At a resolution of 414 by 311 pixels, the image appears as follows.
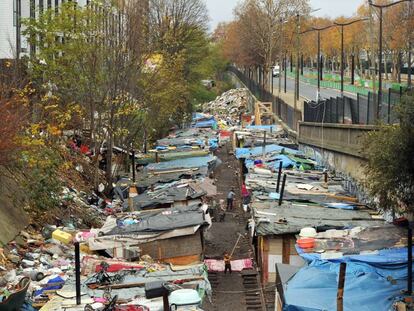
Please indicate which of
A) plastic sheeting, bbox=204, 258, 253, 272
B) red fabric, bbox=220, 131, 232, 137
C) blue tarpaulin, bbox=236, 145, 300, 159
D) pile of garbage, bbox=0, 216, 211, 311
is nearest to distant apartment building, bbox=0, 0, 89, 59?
blue tarpaulin, bbox=236, 145, 300, 159

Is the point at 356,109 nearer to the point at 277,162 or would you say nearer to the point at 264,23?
the point at 277,162

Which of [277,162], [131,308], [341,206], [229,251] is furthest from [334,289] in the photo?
[277,162]

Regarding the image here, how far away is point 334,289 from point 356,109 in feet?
64.6

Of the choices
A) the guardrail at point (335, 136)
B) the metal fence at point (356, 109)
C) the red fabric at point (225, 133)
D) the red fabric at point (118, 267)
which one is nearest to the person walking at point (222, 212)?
the guardrail at point (335, 136)

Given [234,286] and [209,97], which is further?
[209,97]

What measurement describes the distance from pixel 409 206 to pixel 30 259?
10165 mm

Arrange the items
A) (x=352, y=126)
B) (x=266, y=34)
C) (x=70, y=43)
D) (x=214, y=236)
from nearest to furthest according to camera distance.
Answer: (x=214, y=236) < (x=352, y=126) < (x=70, y=43) < (x=266, y=34)

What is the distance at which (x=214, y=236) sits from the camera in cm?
2873

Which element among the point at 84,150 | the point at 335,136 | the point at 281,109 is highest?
the point at 281,109

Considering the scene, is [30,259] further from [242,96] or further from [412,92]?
[242,96]

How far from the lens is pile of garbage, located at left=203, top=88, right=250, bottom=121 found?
9191 centimetres

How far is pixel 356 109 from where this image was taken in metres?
34.4

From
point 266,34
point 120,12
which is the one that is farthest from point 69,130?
point 266,34

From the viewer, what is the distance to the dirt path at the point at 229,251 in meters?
20.3
